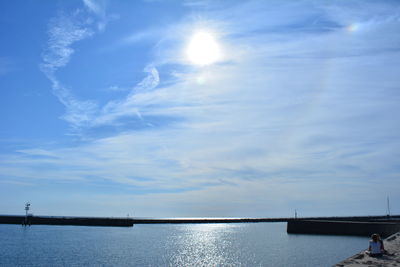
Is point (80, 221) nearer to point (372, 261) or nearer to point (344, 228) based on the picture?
point (344, 228)

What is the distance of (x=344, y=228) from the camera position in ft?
257

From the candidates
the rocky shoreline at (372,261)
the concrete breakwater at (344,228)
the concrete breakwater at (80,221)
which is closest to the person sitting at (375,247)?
the rocky shoreline at (372,261)

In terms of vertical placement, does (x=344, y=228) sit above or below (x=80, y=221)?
above

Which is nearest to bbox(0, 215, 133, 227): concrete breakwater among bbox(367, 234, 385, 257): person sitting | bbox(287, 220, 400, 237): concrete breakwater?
bbox(287, 220, 400, 237): concrete breakwater

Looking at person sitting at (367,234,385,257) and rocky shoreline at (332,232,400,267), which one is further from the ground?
person sitting at (367,234,385,257)

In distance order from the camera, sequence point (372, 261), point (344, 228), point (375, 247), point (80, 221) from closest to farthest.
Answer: point (372, 261) < point (375, 247) < point (344, 228) < point (80, 221)

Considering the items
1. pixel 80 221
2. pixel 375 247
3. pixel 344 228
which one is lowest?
pixel 80 221

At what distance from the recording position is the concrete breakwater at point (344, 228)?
234ft

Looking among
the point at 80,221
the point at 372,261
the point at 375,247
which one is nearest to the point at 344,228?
the point at 375,247

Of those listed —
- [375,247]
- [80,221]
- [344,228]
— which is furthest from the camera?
[80,221]

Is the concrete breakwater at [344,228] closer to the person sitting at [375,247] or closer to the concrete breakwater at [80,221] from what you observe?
the person sitting at [375,247]

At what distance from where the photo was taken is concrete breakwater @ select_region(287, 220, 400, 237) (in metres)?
71.3

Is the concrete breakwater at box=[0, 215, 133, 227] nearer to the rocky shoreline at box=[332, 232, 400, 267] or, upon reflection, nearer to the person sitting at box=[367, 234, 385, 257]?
the person sitting at box=[367, 234, 385, 257]

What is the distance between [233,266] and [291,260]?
680 cm
